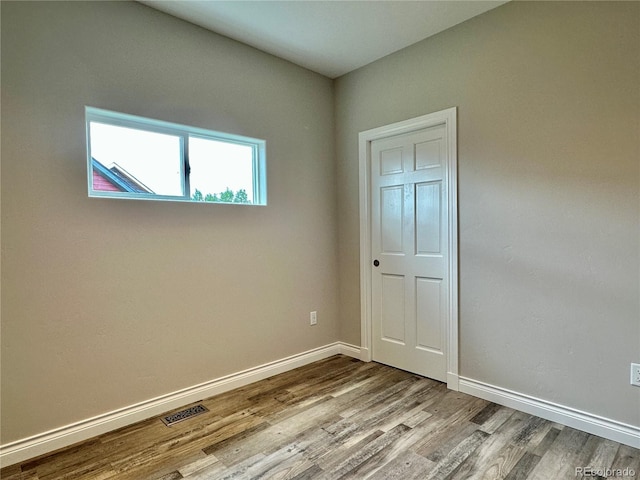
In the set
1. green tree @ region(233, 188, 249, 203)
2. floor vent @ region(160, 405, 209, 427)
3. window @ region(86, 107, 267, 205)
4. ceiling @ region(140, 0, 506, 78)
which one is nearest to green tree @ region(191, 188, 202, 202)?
window @ region(86, 107, 267, 205)

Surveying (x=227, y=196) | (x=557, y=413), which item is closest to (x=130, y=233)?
(x=227, y=196)

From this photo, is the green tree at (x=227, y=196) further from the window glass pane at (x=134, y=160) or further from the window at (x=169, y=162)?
the window glass pane at (x=134, y=160)

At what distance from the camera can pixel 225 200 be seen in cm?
276

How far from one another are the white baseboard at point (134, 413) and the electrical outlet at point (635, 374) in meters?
2.24

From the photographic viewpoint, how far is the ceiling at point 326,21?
2.29 meters

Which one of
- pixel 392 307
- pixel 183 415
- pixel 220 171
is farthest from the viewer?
pixel 392 307

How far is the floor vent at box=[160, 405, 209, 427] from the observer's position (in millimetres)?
2242

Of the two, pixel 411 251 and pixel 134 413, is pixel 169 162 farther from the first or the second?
pixel 411 251

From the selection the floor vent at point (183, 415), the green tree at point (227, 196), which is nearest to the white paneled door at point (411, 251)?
the green tree at point (227, 196)

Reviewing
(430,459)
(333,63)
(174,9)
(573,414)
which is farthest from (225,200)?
(573,414)

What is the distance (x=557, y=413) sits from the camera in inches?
84.9

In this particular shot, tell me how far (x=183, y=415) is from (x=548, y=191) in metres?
2.74

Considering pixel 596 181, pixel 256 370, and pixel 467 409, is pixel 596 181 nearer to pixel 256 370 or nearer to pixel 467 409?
pixel 467 409

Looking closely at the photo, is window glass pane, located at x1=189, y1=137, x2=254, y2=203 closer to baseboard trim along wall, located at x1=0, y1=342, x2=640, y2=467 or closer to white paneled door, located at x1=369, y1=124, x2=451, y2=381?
white paneled door, located at x1=369, y1=124, x2=451, y2=381
